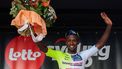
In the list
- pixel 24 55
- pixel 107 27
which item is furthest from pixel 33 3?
pixel 24 55

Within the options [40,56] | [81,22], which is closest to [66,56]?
[40,56]

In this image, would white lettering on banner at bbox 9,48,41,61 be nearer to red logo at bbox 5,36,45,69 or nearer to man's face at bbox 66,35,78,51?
red logo at bbox 5,36,45,69

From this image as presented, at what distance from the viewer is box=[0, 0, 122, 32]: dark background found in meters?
5.79

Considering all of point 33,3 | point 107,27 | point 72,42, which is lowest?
point 72,42

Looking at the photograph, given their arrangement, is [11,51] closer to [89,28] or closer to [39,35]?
[89,28]

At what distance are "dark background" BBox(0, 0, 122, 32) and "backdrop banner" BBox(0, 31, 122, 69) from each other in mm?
181

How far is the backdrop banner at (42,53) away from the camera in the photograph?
5.66 meters

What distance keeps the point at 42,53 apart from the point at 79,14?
30.3 inches

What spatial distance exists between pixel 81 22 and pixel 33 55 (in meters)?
0.86

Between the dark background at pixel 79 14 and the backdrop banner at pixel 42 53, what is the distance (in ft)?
0.59

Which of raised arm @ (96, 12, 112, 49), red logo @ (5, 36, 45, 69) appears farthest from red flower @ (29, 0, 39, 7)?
red logo @ (5, 36, 45, 69)

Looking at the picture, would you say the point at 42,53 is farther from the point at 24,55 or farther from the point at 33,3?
the point at 33,3

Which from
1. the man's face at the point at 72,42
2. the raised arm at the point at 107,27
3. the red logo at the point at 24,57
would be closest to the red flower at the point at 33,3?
the man's face at the point at 72,42

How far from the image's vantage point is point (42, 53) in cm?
568
